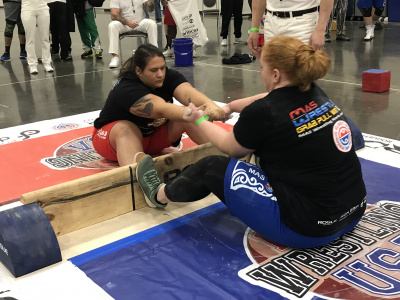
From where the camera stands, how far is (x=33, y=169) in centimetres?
328

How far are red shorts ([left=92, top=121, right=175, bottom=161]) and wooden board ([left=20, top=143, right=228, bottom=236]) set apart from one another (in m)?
0.50

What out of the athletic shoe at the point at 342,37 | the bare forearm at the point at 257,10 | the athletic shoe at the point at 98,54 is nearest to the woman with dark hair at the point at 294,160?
the bare forearm at the point at 257,10

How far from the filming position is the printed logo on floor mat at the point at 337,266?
1889 millimetres

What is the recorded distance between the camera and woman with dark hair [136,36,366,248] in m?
1.99

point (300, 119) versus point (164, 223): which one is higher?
point (300, 119)

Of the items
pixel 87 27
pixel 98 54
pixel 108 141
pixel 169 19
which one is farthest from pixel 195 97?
pixel 98 54

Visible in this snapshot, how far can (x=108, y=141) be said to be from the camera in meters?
3.15

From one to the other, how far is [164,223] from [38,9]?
505 centimetres

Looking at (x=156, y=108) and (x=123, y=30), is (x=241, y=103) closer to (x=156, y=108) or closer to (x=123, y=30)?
(x=156, y=108)

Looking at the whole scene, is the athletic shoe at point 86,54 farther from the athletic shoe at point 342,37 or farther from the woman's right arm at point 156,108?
the woman's right arm at point 156,108

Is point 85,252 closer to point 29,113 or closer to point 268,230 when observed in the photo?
point 268,230

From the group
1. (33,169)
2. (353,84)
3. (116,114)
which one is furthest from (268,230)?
(353,84)

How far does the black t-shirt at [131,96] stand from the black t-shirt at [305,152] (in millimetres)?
1018

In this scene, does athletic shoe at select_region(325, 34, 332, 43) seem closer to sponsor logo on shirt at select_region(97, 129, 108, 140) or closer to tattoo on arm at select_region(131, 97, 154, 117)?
sponsor logo on shirt at select_region(97, 129, 108, 140)
